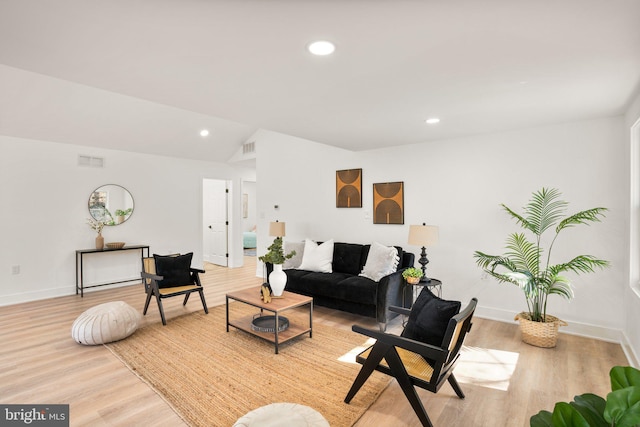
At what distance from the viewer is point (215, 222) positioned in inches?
309

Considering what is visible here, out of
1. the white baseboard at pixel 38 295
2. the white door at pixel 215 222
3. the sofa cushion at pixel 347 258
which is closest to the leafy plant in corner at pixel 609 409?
the sofa cushion at pixel 347 258

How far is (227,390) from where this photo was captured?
250 centimetres

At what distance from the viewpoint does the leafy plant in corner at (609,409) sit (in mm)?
1003

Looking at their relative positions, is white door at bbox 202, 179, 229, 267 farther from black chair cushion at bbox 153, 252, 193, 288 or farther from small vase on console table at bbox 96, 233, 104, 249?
black chair cushion at bbox 153, 252, 193, 288

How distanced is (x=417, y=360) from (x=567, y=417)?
1.28 metres

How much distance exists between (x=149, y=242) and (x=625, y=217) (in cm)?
711

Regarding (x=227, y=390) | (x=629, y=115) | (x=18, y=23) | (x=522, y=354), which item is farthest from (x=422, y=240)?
(x=18, y=23)

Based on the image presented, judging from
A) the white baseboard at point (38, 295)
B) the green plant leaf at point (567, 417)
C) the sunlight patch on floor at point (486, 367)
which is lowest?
the sunlight patch on floor at point (486, 367)

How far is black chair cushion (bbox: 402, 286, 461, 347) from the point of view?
2.19 metres

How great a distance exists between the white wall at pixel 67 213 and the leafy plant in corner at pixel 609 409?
6405 millimetres

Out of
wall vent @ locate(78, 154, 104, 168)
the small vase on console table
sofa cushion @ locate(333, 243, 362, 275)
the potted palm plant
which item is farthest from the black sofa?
wall vent @ locate(78, 154, 104, 168)

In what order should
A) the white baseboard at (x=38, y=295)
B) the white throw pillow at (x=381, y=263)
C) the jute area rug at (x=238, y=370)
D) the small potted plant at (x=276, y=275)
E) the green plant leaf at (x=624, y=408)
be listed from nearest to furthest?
1. the green plant leaf at (x=624, y=408)
2. the jute area rug at (x=238, y=370)
3. the small potted plant at (x=276, y=275)
4. the white throw pillow at (x=381, y=263)
5. the white baseboard at (x=38, y=295)

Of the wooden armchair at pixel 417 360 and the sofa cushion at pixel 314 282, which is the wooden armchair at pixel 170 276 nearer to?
the sofa cushion at pixel 314 282

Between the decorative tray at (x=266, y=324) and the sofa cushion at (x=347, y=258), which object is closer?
the decorative tray at (x=266, y=324)
